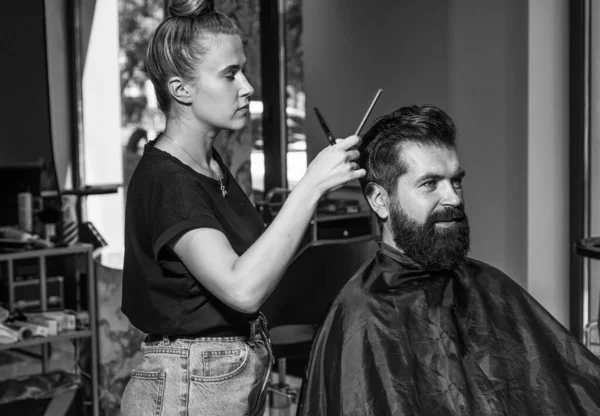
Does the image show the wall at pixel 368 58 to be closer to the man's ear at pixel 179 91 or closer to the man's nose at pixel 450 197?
the man's nose at pixel 450 197

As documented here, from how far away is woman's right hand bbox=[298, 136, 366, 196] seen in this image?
1.33 metres

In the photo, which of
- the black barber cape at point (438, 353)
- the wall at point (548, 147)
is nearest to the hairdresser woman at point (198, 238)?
the black barber cape at point (438, 353)

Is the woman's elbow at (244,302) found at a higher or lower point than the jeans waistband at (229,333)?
higher

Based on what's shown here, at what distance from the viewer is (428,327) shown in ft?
5.60

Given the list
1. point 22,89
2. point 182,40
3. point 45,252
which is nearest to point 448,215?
point 182,40

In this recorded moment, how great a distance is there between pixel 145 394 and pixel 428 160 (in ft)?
2.37

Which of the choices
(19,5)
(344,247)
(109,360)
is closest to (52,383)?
(109,360)

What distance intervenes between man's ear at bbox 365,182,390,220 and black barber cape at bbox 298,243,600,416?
8cm

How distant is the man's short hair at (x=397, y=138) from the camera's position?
171 centimetres

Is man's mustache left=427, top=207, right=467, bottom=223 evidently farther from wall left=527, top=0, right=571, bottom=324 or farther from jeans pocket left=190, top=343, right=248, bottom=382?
wall left=527, top=0, right=571, bottom=324

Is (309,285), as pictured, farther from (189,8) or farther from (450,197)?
(189,8)

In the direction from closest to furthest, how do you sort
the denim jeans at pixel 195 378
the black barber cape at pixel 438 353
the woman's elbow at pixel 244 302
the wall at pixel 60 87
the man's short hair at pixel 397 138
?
the woman's elbow at pixel 244 302
the denim jeans at pixel 195 378
the black barber cape at pixel 438 353
the man's short hair at pixel 397 138
the wall at pixel 60 87

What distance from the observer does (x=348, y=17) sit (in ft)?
13.0

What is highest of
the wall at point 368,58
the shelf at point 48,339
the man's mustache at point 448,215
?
the wall at point 368,58
